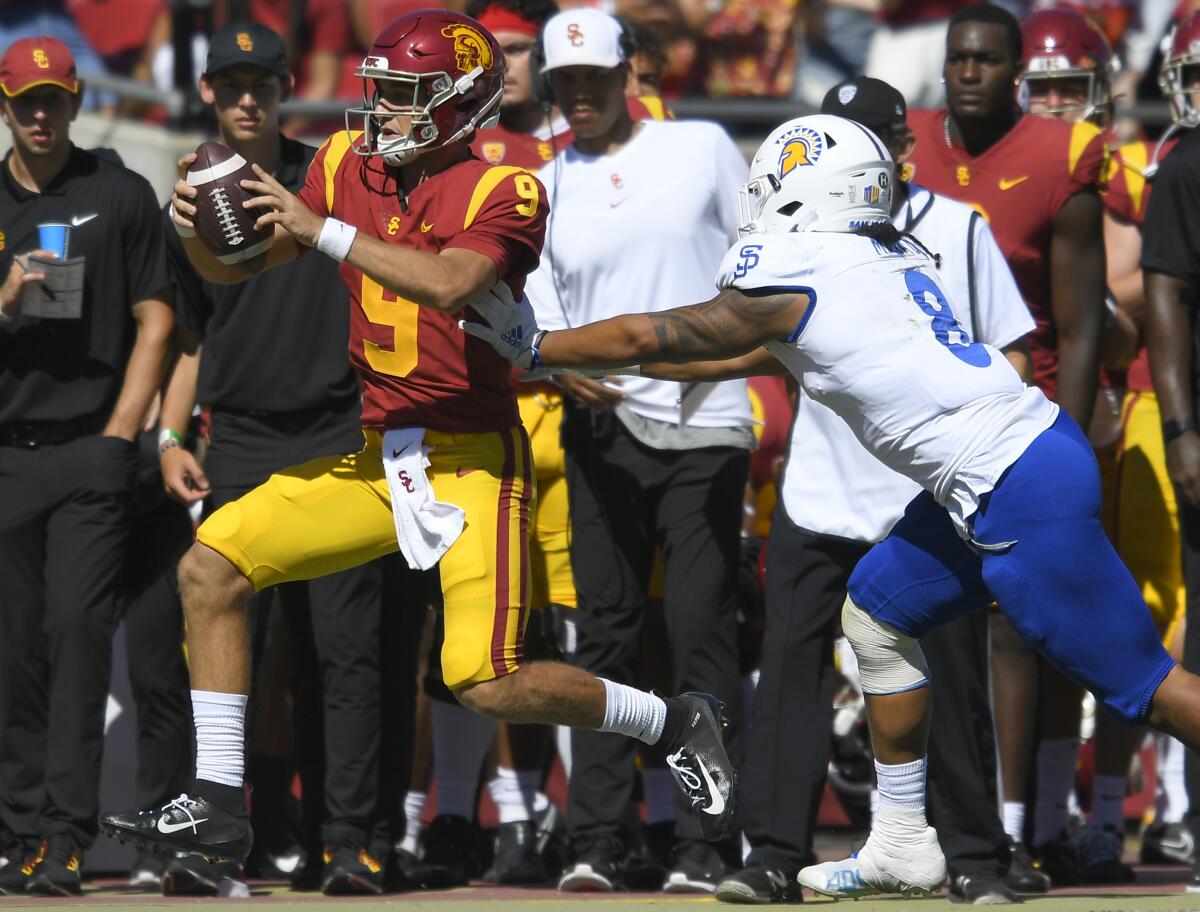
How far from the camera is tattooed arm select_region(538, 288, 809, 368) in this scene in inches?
179

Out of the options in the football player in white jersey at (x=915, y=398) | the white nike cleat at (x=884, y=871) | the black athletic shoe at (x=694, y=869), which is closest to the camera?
the football player in white jersey at (x=915, y=398)

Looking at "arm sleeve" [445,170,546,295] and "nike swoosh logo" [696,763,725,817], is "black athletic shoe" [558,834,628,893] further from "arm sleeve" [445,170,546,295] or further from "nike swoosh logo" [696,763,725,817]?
"arm sleeve" [445,170,546,295]

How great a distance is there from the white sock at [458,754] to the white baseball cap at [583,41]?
2.03 meters

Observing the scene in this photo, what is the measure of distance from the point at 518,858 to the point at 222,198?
237 cm

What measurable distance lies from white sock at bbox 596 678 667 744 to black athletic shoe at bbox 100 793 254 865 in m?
0.95

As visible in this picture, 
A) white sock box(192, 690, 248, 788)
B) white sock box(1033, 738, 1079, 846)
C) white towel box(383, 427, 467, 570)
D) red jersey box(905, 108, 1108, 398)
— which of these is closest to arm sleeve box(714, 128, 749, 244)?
red jersey box(905, 108, 1108, 398)

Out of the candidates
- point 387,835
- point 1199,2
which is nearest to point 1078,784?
point 387,835

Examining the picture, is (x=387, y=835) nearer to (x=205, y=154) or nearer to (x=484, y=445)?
(x=484, y=445)

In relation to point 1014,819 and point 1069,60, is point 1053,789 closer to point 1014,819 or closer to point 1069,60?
point 1014,819

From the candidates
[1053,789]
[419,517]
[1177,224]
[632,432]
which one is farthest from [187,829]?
[1177,224]

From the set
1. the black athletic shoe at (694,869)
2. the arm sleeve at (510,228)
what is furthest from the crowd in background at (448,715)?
the arm sleeve at (510,228)

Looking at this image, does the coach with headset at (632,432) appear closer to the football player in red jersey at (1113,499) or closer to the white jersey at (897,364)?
the football player in red jersey at (1113,499)

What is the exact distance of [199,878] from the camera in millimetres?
5645

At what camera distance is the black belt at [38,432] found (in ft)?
19.9
